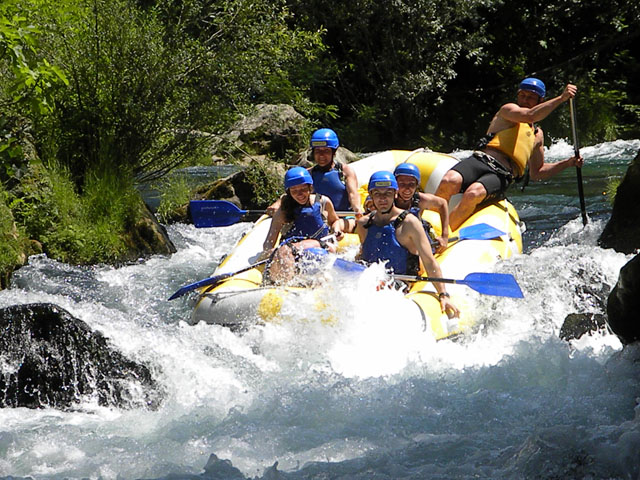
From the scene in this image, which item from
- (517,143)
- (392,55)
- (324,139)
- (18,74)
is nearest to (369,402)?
(18,74)

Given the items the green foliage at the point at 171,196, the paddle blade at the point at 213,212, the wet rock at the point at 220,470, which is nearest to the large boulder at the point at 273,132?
the green foliage at the point at 171,196

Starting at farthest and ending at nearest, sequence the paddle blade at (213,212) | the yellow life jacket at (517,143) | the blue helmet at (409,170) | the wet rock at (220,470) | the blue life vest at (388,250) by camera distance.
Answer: the paddle blade at (213,212)
the yellow life jacket at (517,143)
the blue helmet at (409,170)
the blue life vest at (388,250)
the wet rock at (220,470)

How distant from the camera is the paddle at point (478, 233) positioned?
6.50 metres

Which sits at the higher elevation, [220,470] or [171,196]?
[220,470]

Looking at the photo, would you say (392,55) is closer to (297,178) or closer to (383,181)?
(297,178)

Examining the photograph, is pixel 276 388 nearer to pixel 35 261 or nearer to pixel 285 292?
pixel 285 292

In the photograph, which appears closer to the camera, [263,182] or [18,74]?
[18,74]

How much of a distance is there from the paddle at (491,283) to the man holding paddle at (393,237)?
99 millimetres

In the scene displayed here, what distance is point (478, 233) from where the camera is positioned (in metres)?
6.55

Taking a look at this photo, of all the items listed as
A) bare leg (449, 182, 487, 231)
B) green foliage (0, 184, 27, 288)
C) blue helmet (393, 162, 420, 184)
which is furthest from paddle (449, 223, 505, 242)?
green foliage (0, 184, 27, 288)

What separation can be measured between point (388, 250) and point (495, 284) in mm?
761

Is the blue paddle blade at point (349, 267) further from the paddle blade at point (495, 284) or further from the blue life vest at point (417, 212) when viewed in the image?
the blue life vest at point (417, 212)

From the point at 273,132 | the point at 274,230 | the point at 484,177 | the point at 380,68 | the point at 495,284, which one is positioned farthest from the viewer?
the point at 380,68

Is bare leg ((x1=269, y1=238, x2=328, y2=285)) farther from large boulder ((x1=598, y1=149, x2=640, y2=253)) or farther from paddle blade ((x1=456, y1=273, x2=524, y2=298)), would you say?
large boulder ((x1=598, y1=149, x2=640, y2=253))
